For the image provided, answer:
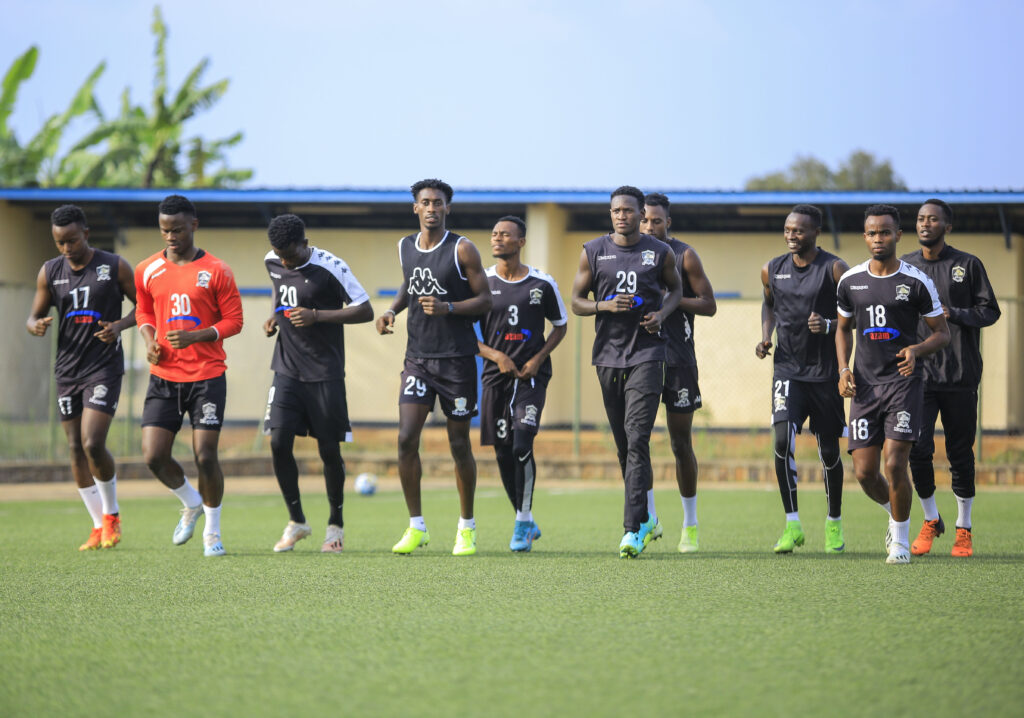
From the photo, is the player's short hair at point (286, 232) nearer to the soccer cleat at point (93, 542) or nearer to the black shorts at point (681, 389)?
the soccer cleat at point (93, 542)

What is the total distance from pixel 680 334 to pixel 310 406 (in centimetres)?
261

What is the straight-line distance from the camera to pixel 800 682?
13.3 ft

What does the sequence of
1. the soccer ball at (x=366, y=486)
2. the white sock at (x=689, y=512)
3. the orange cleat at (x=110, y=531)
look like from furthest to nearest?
the soccer ball at (x=366, y=486), the orange cleat at (x=110, y=531), the white sock at (x=689, y=512)

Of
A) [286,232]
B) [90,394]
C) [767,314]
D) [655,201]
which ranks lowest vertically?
[90,394]

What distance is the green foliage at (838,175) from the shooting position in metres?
55.8

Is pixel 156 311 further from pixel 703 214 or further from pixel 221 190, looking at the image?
pixel 703 214

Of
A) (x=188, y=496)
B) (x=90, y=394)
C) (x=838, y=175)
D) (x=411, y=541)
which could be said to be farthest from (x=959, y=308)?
(x=838, y=175)

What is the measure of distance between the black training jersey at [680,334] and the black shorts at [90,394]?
12.6 ft

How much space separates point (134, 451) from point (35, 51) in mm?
11854

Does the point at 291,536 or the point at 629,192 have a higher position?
the point at 629,192

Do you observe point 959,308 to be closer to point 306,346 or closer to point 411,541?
point 411,541

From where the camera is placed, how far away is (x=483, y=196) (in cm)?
2148

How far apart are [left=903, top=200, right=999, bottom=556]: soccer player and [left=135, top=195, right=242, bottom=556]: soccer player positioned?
15.5ft

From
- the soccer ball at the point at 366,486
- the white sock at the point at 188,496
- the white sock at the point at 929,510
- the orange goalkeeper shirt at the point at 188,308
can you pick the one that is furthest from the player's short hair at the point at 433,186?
the soccer ball at the point at 366,486
